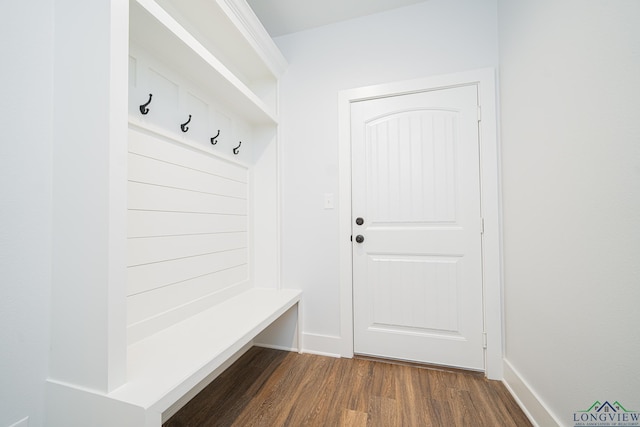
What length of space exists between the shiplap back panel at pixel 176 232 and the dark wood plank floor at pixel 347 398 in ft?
1.69

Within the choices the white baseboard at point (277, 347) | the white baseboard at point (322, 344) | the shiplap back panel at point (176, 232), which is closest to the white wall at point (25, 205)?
the shiplap back panel at point (176, 232)

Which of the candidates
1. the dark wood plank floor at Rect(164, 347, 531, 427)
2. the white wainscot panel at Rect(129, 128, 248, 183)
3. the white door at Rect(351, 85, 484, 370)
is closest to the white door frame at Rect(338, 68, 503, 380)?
the white door at Rect(351, 85, 484, 370)

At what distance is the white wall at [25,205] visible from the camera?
2.50ft

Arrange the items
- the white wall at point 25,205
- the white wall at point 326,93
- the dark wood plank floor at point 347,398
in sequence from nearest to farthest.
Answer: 1. the white wall at point 25,205
2. the dark wood plank floor at point 347,398
3. the white wall at point 326,93

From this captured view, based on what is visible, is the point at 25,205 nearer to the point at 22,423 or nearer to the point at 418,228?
the point at 22,423

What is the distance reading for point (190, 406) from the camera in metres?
1.37

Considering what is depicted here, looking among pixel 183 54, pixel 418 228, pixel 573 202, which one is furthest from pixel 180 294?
pixel 573 202

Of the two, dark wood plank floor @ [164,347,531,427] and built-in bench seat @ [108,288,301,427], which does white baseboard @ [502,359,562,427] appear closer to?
dark wood plank floor @ [164,347,531,427]

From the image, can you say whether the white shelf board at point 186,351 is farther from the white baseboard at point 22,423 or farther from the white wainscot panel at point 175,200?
Answer: the white wainscot panel at point 175,200

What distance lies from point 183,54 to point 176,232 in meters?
0.88

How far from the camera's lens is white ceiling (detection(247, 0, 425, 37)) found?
70.7 inches

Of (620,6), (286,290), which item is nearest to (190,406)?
(286,290)

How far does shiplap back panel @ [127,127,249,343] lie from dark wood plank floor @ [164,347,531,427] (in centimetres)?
51

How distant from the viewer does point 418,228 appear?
Answer: 5.78 ft
